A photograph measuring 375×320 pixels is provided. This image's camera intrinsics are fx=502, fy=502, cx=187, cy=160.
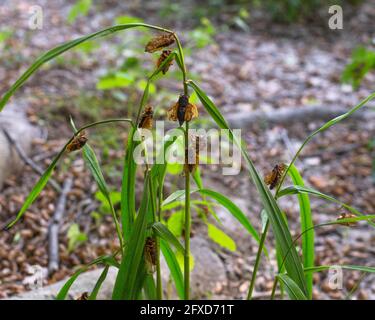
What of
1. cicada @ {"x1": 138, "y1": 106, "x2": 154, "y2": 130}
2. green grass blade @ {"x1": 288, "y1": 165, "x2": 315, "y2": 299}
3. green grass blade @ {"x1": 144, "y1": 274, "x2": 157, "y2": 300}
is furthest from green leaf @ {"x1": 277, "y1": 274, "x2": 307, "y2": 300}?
cicada @ {"x1": 138, "y1": 106, "x2": 154, "y2": 130}

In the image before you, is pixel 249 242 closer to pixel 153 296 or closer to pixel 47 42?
pixel 153 296

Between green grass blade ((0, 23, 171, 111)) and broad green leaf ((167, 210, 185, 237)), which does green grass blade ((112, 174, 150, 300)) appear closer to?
green grass blade ((0, 23, 171, 111))

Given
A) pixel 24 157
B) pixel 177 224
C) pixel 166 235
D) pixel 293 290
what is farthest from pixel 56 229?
pixel 293 290

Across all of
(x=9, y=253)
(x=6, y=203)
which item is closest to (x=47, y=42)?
(x=6, y=203)

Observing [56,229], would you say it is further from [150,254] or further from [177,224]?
[150,254]

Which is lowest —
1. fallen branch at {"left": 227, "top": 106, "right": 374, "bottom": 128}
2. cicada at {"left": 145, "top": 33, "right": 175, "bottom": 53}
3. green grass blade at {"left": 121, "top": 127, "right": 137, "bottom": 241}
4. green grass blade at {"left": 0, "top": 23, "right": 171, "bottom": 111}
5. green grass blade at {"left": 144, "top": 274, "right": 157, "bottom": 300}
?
green grass blade at {"left": 144, "top": 274, "right": 157, "bottom": 300}

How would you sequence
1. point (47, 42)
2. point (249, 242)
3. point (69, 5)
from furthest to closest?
1. point (69, 5)
2. point (47, 42)
3. point (249, 242)

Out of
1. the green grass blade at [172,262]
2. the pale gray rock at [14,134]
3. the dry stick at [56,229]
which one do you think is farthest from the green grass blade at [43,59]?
the pale gray rock at [14,134]
